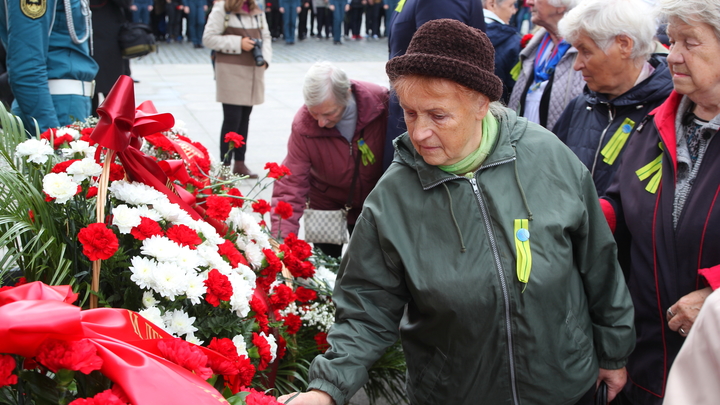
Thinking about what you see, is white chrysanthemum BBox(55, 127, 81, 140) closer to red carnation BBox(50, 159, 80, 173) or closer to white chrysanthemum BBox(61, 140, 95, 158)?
white chrysanthemum BBox(61, 140, 95, 158)

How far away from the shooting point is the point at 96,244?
1704 millimetres

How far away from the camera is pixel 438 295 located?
1.81 metres

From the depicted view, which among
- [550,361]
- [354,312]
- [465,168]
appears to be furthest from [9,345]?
[550,361]

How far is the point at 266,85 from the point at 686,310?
10.3 m

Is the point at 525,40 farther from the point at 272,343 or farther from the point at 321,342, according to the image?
the point at 272,343

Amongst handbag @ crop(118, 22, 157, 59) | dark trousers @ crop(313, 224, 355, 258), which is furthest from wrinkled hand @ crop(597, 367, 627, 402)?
handbag @ crop(118, 22, 157, 59)

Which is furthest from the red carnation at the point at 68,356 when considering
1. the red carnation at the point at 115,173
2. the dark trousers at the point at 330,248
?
the dark trousers at the point at 330,248

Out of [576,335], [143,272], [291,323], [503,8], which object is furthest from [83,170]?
[503,8]

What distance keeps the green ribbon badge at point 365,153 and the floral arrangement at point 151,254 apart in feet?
3.95

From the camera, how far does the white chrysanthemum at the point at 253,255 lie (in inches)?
94.1

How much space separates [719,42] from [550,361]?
3.65 feet

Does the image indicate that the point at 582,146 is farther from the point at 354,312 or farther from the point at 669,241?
the point at 354,312

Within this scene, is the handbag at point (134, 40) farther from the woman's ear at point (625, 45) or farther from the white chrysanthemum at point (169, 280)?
the white chrysanthemum at point (169, 280)

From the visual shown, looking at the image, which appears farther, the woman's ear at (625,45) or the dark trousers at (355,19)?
the dark trousers at (355,19)
